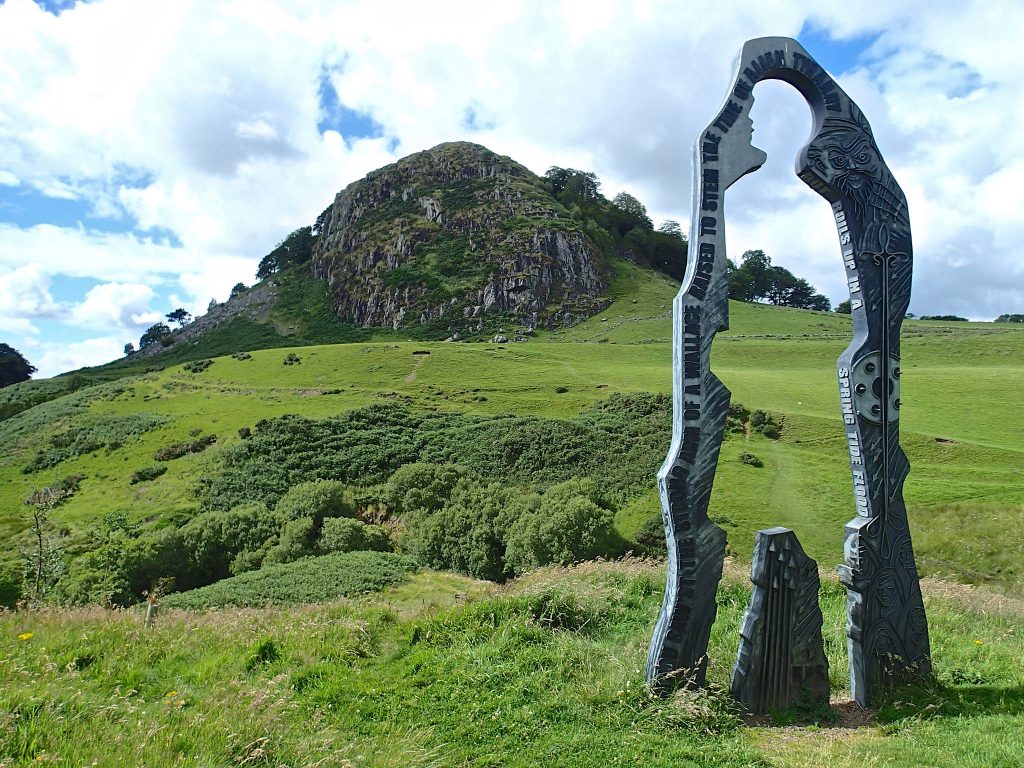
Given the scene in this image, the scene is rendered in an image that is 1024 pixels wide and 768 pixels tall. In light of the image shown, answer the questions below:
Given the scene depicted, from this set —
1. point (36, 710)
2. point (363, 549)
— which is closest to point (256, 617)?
point (36, 710)

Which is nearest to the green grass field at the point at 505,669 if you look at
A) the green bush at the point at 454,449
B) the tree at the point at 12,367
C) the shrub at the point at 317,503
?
the green bush at the point at 454,449

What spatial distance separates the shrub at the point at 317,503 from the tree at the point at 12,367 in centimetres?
9625

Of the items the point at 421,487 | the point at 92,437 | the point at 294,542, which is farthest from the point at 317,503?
the point at 92,437

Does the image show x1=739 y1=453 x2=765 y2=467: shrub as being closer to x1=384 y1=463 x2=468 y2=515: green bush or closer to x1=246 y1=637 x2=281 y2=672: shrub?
x1=384 y1=463 x2=468 y2=515: green bush

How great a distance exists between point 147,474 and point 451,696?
3750cm

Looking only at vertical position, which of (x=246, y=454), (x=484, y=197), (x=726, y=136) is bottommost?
(x=246, y=454)

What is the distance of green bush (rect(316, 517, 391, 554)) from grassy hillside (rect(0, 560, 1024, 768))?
1228 centimetres

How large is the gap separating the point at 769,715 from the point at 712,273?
5.17 m

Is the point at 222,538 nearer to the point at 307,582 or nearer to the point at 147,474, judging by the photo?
the point at 307,582

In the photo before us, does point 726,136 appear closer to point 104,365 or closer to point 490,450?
point 490,450

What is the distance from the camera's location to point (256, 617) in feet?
34.9

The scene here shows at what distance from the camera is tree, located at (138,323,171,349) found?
13612 centimetres

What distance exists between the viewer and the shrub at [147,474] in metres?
37.7

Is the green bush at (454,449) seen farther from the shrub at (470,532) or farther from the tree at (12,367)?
the tree at (12,367)
